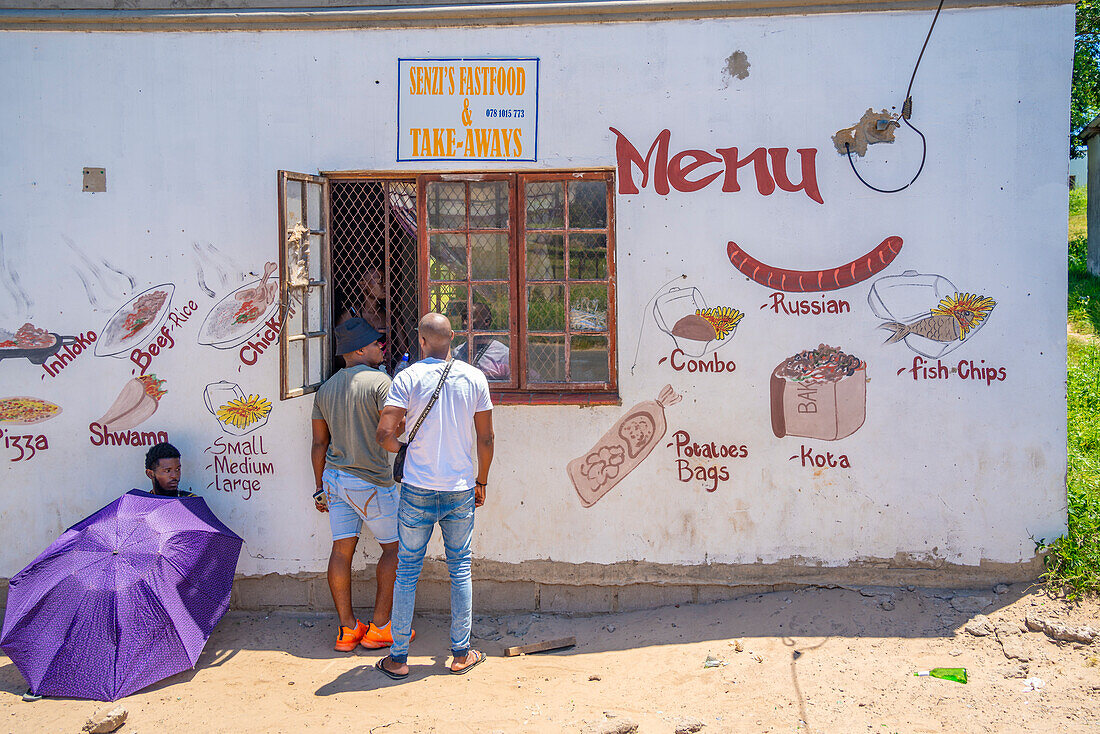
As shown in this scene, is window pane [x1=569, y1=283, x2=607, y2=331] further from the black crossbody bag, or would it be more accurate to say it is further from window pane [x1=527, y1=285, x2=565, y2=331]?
the black crossbody bag

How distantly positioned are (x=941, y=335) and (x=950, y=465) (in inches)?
28.8

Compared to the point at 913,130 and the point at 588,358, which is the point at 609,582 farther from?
the point at 913,130

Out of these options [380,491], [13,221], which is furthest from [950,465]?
[13,221]

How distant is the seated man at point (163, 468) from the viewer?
4246mm

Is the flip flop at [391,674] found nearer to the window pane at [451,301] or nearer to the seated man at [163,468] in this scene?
the seated man at [163,468]

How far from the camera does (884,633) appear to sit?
405cm

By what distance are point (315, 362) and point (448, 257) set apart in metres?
0.99

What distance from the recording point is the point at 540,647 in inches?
162

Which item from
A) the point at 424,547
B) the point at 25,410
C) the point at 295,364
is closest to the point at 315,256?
the point at 295,364

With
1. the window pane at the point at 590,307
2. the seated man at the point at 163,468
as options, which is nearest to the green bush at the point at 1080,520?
the window pane at the point at 590,307

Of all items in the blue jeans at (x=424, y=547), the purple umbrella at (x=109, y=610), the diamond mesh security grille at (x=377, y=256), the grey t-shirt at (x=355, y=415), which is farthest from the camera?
the diamond mesh security grille at (x=377, y=256)

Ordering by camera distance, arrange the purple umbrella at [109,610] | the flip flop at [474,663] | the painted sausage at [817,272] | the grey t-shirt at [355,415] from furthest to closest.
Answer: the painted sausage at [817,272], the grey t-shirt at [355,415], the flip flop at [474,663], the purple umbrella at [109,610]

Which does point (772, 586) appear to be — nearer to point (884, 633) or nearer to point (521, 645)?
point (884, 633)

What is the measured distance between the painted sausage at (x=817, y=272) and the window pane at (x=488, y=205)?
1.33 m
